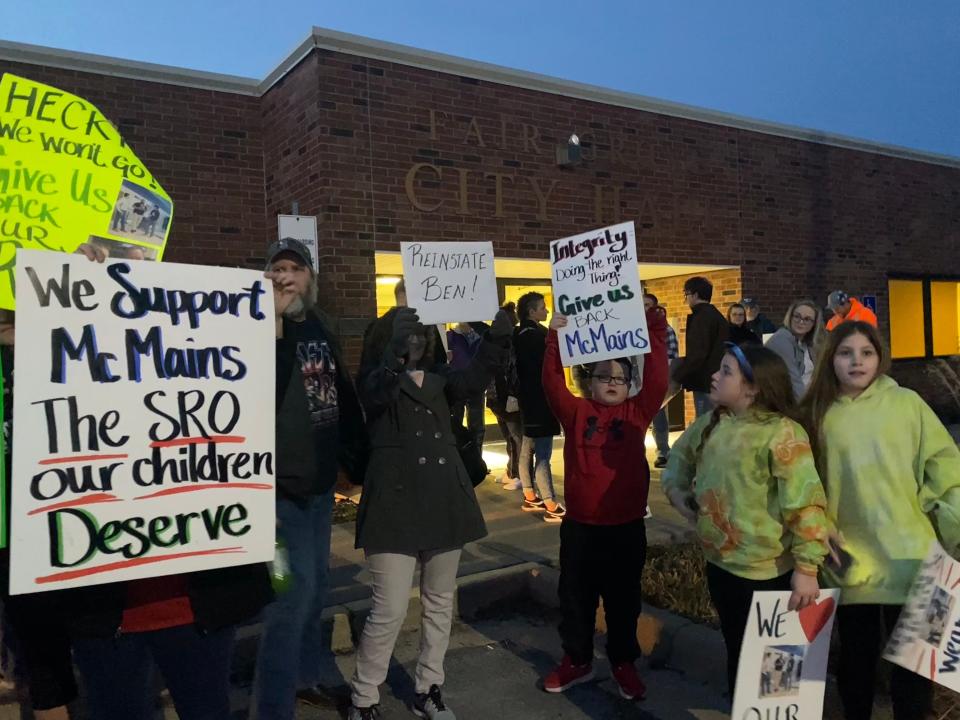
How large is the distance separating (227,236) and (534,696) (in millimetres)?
5495

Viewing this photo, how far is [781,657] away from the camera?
2412 mm

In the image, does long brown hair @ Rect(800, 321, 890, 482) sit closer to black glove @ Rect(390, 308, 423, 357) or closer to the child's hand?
the child's hand

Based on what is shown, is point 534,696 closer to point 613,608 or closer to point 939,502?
point 613,608

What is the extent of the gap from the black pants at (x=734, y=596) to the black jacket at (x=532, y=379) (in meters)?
3.05

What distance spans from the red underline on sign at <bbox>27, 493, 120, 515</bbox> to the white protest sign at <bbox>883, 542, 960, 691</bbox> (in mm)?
2307

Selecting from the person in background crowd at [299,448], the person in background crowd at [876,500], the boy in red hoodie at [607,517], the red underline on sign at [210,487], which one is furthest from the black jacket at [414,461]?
the person in background crowd at [876,500]

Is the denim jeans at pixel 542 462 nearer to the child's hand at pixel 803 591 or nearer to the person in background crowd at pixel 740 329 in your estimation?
the person in background crowd at pixel 740 329

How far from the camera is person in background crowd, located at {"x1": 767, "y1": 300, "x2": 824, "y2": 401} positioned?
5.26 m

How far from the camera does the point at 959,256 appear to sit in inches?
477

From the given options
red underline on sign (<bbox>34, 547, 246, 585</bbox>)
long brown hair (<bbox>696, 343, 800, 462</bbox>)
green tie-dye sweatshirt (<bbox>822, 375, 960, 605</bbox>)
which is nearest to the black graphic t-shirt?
red underline on sign (<bbox>34, 547, 246, 585</bbox>)

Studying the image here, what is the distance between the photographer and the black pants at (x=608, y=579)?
327cm

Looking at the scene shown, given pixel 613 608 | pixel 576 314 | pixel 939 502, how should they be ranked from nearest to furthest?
pixel 939 502
pixel 613 608
pixel 576 314

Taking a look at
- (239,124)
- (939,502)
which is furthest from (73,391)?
(239,124)

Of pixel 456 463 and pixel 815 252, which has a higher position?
pixel 815 252
